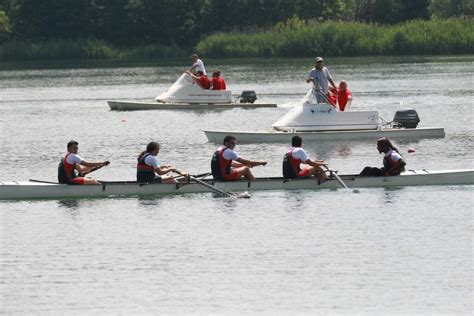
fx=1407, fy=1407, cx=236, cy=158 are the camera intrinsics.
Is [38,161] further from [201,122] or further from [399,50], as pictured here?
[399,50]

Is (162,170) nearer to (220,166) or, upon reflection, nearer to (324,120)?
(220,166)

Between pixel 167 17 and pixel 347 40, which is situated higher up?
pixel 167 17

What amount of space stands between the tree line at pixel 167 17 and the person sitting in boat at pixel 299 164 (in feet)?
236

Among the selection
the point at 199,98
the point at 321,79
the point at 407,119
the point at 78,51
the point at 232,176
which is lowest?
the point at 78,51

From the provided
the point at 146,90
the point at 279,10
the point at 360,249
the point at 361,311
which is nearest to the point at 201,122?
the point at 146,90

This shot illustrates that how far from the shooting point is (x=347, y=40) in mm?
85938

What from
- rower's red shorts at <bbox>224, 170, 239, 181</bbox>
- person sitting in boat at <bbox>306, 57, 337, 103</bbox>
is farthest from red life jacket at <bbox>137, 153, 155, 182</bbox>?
person sitting in boat at <bbox>306, 57, 337, 103</bbox>

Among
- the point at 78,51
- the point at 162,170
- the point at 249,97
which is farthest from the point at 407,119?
the point at 78,51

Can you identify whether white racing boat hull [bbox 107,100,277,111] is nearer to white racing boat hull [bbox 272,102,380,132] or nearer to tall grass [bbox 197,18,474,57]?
white racing boat hull [bbox 272,102,380,132]

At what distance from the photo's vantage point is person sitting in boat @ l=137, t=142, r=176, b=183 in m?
29.3

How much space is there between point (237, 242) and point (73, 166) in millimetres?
5423

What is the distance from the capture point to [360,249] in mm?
24406

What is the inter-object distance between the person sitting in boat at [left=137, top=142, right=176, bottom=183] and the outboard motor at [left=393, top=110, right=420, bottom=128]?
1193cm

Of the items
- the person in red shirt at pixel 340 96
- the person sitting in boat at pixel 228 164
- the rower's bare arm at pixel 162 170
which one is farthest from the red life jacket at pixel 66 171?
the person in red shirt at pixel 340 96
